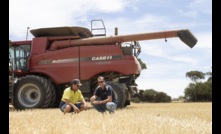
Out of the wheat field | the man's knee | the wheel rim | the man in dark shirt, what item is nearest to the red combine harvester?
the wheel rim

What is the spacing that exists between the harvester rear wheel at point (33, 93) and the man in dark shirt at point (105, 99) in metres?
5.22

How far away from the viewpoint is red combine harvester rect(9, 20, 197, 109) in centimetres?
1412

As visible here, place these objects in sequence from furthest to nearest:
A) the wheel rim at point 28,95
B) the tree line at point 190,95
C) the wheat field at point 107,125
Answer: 1. the tree line at point 190,95
2. the wheel rim at point 28,95
3. the wheat field at point 107,125

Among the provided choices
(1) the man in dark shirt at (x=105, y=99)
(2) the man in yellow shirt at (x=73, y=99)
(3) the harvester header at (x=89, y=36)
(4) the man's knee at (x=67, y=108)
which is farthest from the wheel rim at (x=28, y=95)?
(1) the man in dark shirt at (x=105, y=99)

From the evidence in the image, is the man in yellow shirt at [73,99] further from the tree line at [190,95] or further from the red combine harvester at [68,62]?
the tree line at [190,95]

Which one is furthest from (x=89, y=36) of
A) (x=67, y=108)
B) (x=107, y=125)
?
(x=107, y=125)

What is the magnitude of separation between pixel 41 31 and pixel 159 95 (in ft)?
58.3

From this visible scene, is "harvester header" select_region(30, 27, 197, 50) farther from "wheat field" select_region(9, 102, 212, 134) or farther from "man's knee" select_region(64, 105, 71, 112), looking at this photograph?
"wheat field" select_region(9, 102, 212, 134)

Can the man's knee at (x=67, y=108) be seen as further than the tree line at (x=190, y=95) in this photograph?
No

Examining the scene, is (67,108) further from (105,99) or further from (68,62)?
(68,62)

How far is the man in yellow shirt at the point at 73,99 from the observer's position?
918 centimetres
